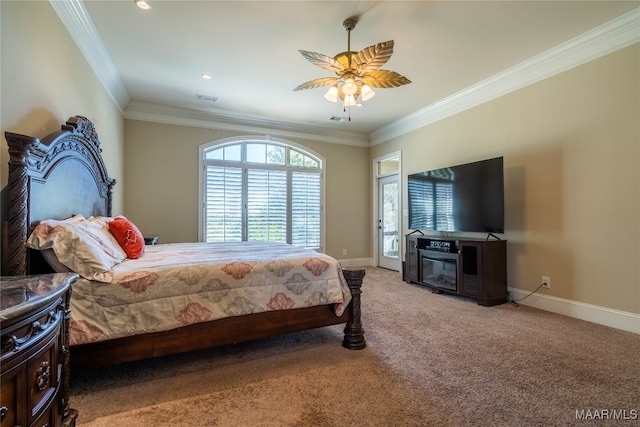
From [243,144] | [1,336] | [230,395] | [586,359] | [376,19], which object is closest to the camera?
[1,336]

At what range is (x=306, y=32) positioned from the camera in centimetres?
286

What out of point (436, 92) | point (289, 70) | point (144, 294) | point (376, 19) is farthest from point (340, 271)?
point (436, 92)

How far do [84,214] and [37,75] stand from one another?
122 centimetres

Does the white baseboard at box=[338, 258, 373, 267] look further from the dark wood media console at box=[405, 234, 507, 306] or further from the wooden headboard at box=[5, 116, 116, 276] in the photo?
the wooden headboard at box=[5, 116, 116, 276]

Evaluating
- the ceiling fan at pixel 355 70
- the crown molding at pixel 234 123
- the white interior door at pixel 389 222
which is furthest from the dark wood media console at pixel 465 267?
the crown molding at pixel 234 123

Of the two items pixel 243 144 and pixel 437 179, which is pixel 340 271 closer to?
pixel 437 179

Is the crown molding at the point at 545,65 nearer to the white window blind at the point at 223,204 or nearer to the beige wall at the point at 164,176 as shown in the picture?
the white window blind at the point at 223,204

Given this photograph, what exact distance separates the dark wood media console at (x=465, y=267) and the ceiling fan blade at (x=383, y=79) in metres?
2.13

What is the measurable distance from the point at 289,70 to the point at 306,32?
78 centimetres

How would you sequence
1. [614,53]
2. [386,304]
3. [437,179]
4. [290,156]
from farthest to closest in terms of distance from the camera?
[290,156] < [437,179] < [386,304] < [614,53]

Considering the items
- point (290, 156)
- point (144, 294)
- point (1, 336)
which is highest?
point (290, 156)

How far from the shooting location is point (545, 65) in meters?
3.34

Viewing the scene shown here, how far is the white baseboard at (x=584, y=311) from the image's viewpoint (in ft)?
8.86

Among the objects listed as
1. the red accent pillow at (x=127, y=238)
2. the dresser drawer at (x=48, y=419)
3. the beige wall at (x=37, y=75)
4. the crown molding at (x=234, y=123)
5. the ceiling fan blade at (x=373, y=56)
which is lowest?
the dresser drawer at (x=48, y=419)
